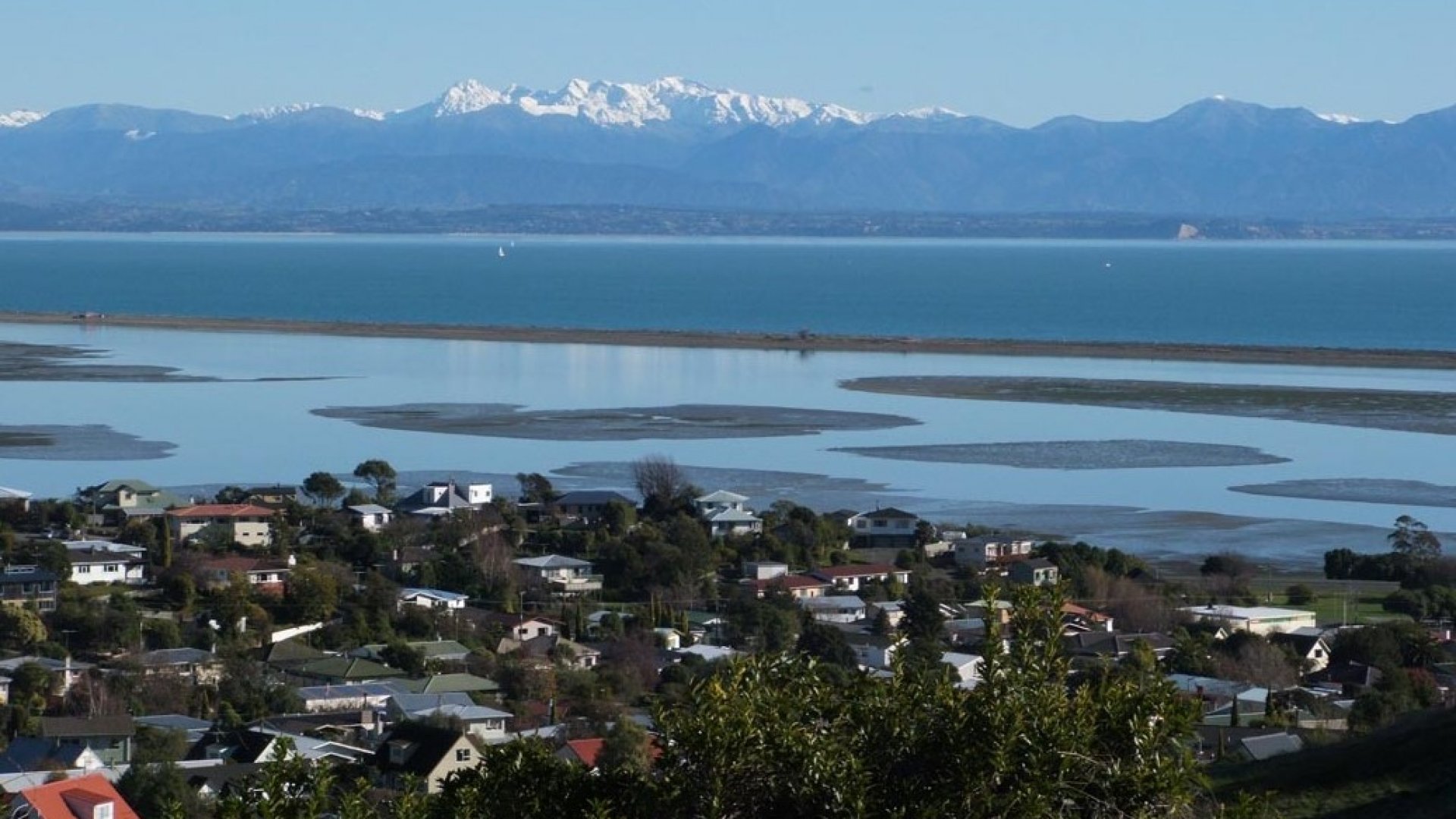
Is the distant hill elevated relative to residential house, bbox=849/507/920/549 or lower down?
elevated

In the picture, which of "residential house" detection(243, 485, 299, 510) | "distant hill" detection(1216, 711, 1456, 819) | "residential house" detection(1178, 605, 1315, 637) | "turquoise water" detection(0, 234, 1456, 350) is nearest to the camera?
"distant hill" detection(1216, 711, 1456, 819)

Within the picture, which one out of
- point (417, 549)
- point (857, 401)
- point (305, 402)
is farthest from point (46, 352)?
point (417, 549)

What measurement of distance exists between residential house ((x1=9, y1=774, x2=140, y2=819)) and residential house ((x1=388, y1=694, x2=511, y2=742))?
8.83ft

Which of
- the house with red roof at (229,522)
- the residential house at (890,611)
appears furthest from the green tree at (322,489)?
the residential house at (890,611)

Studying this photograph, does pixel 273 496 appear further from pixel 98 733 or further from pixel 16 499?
pixel 98 733

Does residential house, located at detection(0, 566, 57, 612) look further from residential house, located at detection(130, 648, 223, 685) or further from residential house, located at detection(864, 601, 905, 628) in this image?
residential house, located at detection(864, 601, 905, 628)

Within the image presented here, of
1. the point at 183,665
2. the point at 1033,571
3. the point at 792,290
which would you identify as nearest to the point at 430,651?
the point at 183,665

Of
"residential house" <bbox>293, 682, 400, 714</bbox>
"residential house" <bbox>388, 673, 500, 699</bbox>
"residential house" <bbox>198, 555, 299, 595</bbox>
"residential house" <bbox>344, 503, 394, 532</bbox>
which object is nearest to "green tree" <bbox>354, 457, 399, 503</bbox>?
"residential house" <bbox>344, 503, 394, 532</bbox>

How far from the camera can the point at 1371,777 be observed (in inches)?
388

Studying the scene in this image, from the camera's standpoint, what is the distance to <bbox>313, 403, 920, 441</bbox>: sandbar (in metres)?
37.3

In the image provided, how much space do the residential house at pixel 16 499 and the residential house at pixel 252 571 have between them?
407cm

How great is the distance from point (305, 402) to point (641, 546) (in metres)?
19.7

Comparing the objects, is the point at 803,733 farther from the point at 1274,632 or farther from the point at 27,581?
the point at 27,581

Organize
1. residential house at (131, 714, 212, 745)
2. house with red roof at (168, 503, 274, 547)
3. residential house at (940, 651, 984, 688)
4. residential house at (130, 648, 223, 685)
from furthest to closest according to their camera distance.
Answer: house with red roof at (168, 503, 274, 547) → residential house at (130, 648, 223, 685) → residential house at (940, 651, 984, 688) → residential house at (131, 714, 212, 745)
